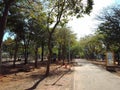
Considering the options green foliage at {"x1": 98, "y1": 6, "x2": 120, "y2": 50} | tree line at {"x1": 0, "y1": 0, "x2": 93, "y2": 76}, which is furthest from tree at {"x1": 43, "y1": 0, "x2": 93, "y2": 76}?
green foliage at {"x1": 98, "y1": 6, "x2": 120, "y2": 50}

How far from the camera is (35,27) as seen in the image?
1789 inches

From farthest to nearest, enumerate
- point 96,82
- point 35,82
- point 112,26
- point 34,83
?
1. point 112,26
2. point 96,82
3. point 35,82
4. point 34,83

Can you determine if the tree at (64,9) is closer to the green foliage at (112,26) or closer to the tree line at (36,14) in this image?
the tree line at (36,14)

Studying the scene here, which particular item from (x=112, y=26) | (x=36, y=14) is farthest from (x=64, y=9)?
(x=112, y=26)

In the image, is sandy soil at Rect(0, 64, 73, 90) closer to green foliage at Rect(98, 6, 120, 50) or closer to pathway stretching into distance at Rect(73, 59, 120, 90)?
pathway stretching into distance at Rect(73, 59, 120, 90)

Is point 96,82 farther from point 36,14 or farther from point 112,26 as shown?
point 112,26

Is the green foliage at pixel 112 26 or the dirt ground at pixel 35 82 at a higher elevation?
the green foliage at pixel 112 26

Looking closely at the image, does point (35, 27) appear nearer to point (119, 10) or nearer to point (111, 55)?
point (111, 55)

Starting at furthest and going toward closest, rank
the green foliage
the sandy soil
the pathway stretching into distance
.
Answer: the green foliage, the pathway stretching into distance, the sandy soil

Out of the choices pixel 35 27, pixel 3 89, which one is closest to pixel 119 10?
pixel 35 27

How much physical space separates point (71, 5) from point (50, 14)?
9.59ft

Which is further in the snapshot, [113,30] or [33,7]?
[113,30]

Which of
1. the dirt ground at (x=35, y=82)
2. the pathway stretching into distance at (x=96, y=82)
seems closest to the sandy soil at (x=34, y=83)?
the dirt ground at (x=35, y=82)

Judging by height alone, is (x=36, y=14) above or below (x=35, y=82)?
above
